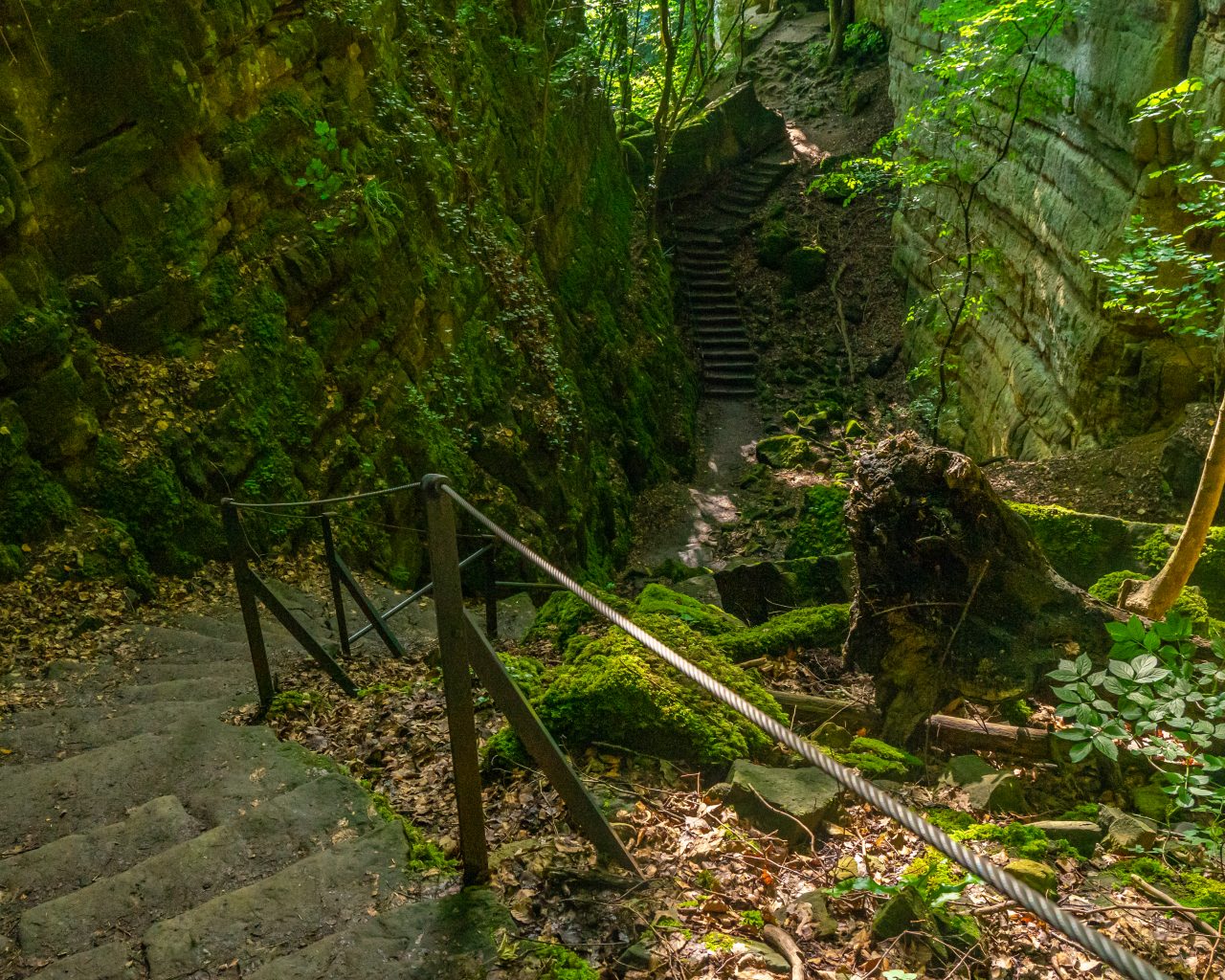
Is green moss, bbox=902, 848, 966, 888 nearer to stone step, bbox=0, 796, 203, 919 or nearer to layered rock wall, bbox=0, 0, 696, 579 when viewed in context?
stone step, bbox=0, 796, 203, 919

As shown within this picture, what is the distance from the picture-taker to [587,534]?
34.7ft

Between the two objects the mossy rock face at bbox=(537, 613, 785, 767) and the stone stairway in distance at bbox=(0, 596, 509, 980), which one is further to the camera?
the mossy rock face at bbox=(537, 613, 785, 767)

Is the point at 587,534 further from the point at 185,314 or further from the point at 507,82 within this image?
the point at 507,82

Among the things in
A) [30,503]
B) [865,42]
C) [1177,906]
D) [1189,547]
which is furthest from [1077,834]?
[865,42]

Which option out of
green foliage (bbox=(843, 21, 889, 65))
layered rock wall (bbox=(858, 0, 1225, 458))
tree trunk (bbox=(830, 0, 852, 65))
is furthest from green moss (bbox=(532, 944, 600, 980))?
tree trunk (bbox=(830, 0, 852, 65))

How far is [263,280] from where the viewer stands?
6.94 m

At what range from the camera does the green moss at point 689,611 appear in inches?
225

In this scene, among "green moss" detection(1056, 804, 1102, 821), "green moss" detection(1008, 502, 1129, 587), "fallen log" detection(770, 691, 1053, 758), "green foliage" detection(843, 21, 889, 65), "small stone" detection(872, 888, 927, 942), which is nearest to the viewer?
"small stone" detection(872, 888, 927, 942)

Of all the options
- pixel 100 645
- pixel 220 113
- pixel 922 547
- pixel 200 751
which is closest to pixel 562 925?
pixel 200 751

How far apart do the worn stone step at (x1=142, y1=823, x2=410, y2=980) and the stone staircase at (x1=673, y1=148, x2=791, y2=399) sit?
48.7 feet

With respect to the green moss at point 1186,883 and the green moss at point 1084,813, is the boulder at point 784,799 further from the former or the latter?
the green moss at point 1084,813

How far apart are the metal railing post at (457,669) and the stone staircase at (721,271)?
1491 cm

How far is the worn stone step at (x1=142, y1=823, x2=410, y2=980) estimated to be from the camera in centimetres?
235

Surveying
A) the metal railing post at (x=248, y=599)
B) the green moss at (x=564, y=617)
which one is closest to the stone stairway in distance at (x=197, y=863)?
the metal railing post at (x=248, y=599)
